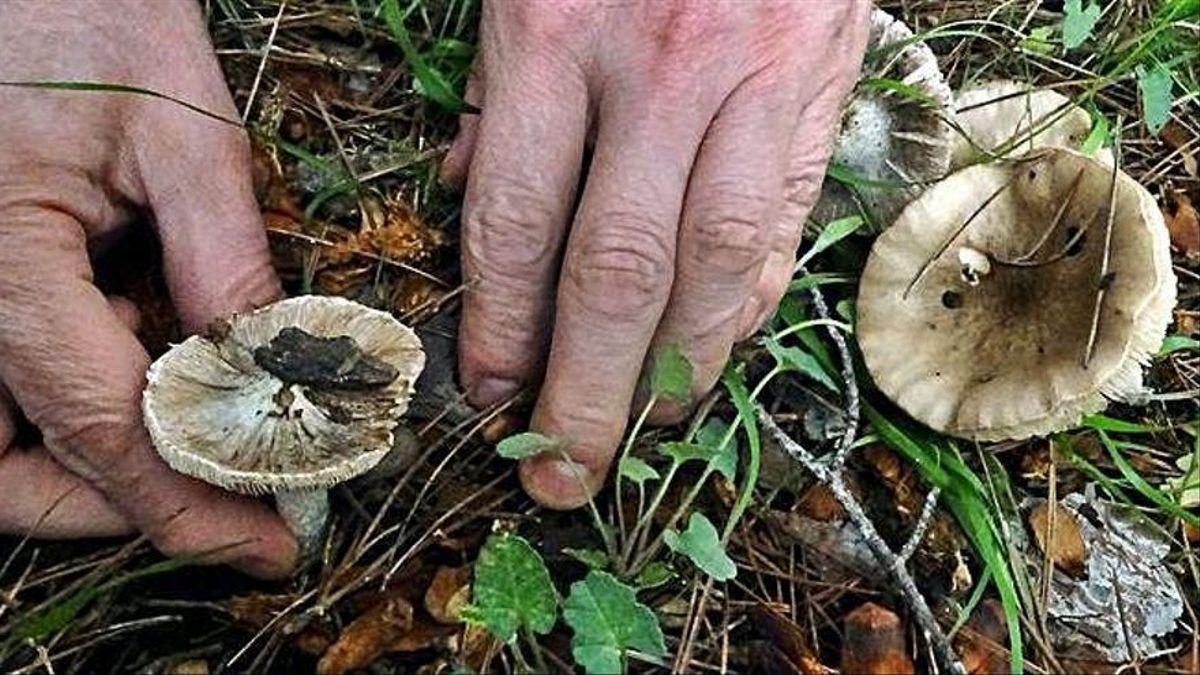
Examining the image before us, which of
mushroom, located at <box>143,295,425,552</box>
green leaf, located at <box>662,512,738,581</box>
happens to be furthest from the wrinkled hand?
green leaf, located at <box>662,512,738,581</box>

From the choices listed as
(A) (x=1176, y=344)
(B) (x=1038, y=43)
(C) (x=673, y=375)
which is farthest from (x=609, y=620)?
(B) (x=1038, y=43)

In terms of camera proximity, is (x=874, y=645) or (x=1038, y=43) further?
(x=1038, y=43)

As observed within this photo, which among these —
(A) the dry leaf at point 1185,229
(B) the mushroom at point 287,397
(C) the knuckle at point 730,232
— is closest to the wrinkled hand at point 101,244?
(B) the mushroom at point 287,397

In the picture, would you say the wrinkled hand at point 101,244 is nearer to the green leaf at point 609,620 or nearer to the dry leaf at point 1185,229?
the green leaf at point 609,620

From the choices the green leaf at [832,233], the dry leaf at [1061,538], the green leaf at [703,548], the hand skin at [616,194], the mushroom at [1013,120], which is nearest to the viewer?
the green leaf at [703,548]

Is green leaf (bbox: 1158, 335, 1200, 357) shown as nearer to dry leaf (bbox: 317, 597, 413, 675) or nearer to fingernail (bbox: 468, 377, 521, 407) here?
fingernail (bbox: 468, 377, 521, 407)

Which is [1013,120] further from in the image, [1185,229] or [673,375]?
[673,375]
